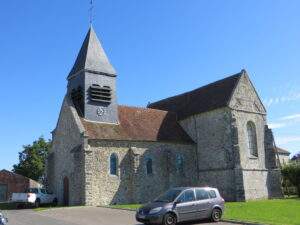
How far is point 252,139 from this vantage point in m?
35.2

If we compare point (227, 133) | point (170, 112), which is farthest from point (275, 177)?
point (170, 112)

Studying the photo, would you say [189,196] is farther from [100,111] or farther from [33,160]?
[33,160]

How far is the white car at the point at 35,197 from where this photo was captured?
29469 mm

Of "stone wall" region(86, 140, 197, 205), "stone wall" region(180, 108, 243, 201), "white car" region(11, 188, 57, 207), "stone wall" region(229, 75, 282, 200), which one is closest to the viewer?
"white car" region(11, 188, 57, 207)

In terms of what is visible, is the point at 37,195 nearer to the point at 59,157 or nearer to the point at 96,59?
the point at 59,157

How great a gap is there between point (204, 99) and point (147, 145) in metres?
7.80

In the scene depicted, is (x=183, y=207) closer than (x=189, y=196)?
Yes

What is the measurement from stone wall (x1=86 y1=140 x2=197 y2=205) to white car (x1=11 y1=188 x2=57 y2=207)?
171 inches

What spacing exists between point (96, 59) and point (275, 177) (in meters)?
17.9

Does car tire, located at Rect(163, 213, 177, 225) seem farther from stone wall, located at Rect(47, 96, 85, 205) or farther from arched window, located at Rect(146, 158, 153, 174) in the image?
arched window, located at Rect(146, 158, 153, 174)

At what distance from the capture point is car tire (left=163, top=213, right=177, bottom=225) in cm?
1619

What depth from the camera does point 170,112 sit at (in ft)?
129

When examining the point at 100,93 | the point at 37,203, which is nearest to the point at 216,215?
the point at 37,203

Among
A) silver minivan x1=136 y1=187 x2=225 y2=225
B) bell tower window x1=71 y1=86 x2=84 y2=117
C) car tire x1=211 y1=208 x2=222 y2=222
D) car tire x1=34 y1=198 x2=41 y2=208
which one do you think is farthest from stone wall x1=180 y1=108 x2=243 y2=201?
silver minivan x1=136 y1=187 x2=225 y2=225
